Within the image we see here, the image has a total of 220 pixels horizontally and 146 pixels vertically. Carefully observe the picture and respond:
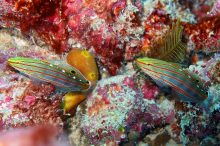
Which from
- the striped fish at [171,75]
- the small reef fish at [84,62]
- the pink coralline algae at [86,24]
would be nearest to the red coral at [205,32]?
the pink coralline algae at [86,24]

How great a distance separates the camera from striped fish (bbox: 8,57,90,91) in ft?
9.37

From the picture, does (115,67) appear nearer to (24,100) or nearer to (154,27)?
(154,27)

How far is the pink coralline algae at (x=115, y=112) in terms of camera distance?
332cm

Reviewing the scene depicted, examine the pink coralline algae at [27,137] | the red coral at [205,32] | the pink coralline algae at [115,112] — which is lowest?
the pink coralline algae at [115,112]

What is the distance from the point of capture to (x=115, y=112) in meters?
3.32

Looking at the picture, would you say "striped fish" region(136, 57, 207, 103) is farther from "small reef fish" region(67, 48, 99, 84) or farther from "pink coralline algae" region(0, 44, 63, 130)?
"pink coralline algae" region(0, 44, 63, 130)

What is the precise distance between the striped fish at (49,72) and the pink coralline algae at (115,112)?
15.1 inches

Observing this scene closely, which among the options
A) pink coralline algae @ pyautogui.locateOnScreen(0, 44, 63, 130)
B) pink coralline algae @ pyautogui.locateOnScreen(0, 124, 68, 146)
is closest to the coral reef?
pink coralline algae @ pyautogui.locateOnScreen(0, 44, 63, 130)

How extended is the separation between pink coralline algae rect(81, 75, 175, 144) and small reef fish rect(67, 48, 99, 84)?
18 centimetres

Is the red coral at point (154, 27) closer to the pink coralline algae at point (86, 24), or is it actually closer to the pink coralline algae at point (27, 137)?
the pink coralline algae at point (86, 24)

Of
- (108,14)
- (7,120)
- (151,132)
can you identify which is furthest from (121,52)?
(7,120)

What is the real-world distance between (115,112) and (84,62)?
2.77ft

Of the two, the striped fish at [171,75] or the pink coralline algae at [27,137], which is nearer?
the pink coralline algae at [27,137]

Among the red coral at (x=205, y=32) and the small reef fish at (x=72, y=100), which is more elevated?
the red coral at (x=205, y=32)
